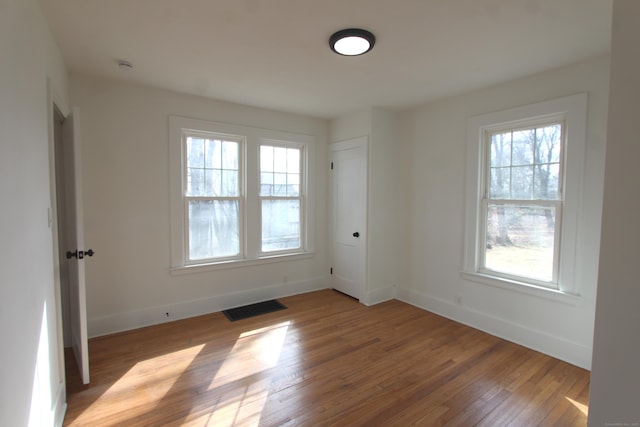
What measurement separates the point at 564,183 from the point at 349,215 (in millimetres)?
2388

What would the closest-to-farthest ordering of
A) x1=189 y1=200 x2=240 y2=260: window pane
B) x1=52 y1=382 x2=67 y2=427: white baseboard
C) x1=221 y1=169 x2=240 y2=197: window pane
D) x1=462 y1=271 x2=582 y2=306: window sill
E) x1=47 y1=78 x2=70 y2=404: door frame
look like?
x1=52 y1=382 x2=67 y2=427: white baseboard
x1=47 y1=78 x2=70 y2=404: door frame
x1=462 y1=271 x2=582 y2=306: window sill
x1=189 y1=200 x2=240 y2=260: window pane
x1=221 y1=169 x2=240 y2=197: window pane

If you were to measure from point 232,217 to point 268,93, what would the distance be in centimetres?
157

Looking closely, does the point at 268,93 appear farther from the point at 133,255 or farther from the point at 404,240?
the point at 404,240

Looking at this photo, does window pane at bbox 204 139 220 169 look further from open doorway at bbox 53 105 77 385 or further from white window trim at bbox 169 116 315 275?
open doorway at bbox 53 105 77 385

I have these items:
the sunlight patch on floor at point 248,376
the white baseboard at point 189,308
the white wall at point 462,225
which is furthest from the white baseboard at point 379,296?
the sunlight patch on floor at point 248,376

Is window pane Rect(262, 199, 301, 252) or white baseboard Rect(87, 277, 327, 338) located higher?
window pane Rect(262, 199, 301, 252)

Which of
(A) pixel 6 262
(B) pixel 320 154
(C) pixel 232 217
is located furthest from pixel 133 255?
(B) pixel 320 154

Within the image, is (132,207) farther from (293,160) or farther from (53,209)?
(293,160)

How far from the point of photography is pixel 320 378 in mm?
2410

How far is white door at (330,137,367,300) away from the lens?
4.08m

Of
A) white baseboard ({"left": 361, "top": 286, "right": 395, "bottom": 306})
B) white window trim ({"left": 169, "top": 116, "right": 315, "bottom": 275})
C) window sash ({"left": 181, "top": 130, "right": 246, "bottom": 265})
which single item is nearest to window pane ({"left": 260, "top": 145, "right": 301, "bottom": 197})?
white window trim ({"left": 169, "top": 116, "right": 315, "bottom": 275})

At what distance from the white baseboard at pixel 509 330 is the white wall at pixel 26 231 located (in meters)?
3.57

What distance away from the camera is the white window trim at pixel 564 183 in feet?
8.54

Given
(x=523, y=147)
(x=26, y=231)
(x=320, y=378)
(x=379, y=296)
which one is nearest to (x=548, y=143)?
(x=523, y=147)
